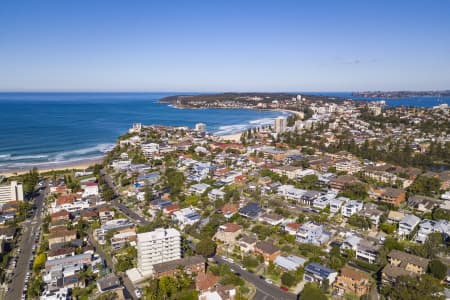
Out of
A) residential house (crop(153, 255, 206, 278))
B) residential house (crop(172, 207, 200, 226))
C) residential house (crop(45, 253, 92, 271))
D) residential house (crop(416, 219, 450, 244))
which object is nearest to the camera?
residential house (crop(153, 255, 206, 278))

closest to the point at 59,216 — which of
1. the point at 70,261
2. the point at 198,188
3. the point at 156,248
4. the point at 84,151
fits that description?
the point at 70,261

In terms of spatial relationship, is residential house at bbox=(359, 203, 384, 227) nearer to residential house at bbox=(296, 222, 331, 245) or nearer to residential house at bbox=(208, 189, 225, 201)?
residential house at bbox=(296, 222, 331, 245)

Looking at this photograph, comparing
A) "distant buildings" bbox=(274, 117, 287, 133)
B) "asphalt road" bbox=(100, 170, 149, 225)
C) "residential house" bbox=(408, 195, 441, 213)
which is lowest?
"asphalt road" bbox=(100, 170, 149, 225)

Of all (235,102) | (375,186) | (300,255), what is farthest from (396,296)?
(235,102)

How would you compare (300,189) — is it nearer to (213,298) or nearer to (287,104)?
(213,298)

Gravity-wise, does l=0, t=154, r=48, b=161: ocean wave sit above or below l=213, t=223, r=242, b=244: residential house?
above

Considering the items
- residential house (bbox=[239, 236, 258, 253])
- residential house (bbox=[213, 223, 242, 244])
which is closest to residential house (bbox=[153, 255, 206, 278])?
residential house (bbox=[239, 236, 258, 253])

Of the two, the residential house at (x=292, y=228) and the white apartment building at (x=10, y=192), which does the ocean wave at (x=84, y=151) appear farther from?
the residential house at (x=292, y=228)
